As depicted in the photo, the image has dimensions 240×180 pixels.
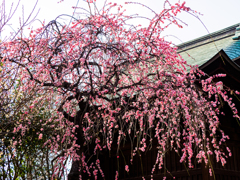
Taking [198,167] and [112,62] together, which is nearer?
[112,62]

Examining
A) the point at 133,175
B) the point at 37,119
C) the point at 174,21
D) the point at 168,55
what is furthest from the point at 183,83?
the point at 37,119

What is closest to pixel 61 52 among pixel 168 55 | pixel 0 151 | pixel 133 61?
pixel 133 61

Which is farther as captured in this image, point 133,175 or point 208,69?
point 133,175

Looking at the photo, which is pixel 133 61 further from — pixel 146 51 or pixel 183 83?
pixel 183 83

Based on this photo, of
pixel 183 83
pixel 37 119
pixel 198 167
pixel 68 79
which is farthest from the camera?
pixel 37 119

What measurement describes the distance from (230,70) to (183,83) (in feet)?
5.05

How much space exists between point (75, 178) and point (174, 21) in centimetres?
329

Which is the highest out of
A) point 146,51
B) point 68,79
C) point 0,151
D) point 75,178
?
point 146,51

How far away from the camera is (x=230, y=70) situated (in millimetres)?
5570

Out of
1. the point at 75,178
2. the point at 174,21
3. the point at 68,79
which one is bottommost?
the point at 75,178

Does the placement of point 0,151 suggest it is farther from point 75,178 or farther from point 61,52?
point 61,52

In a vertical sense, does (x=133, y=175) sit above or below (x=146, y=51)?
below

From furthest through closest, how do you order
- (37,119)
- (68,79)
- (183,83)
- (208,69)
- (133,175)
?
(37,119) → (133,175) → (208,69) → (68,79) → (183,83)

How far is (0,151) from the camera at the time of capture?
8.30 meters
